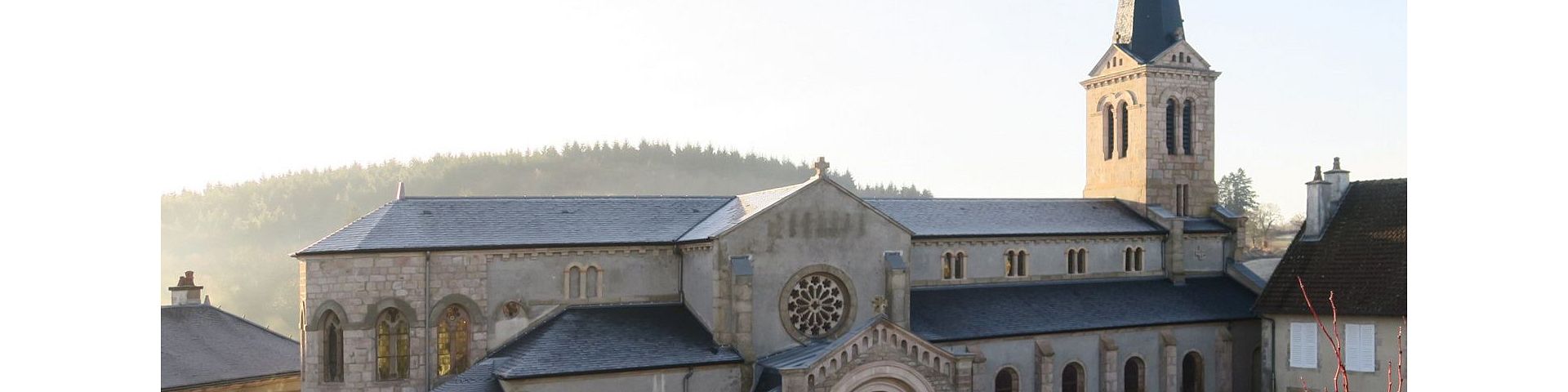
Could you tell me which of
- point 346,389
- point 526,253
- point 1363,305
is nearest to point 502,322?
point 526,253

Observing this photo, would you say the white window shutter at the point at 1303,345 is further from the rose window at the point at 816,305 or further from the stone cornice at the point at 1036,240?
the rose window at the point at 816,305

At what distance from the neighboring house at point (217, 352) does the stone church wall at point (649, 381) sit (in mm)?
8763

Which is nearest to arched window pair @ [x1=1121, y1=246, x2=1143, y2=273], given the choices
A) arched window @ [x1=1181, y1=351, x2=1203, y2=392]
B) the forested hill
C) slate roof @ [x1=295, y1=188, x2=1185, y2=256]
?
slate roof @ [x1=295, y1=188, x2=1185, y2=256]

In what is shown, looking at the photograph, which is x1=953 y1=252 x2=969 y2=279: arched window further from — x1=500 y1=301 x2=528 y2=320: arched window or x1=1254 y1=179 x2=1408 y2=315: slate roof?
x1=500 y1=301 x2=528 y2=320: arched window

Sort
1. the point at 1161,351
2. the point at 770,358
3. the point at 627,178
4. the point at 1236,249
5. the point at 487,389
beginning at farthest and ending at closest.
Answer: the point at 627,178
the point at 1236,249
the point at 1161,351
the point at 770,358
the point at 487,389

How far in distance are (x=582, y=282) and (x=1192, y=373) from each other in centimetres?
1985

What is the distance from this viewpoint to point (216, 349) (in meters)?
30.6

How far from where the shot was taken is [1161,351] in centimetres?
3497

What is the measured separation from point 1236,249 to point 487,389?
27.3 m

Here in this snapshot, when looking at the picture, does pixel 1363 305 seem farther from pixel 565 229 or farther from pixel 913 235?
pixel 565 229

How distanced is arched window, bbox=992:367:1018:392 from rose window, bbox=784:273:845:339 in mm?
5420

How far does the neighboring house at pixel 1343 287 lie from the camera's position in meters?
30.9

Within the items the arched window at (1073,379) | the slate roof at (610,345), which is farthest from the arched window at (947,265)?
the slate roof at (610,345)

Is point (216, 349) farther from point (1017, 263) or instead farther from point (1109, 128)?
point (1109, 128)
